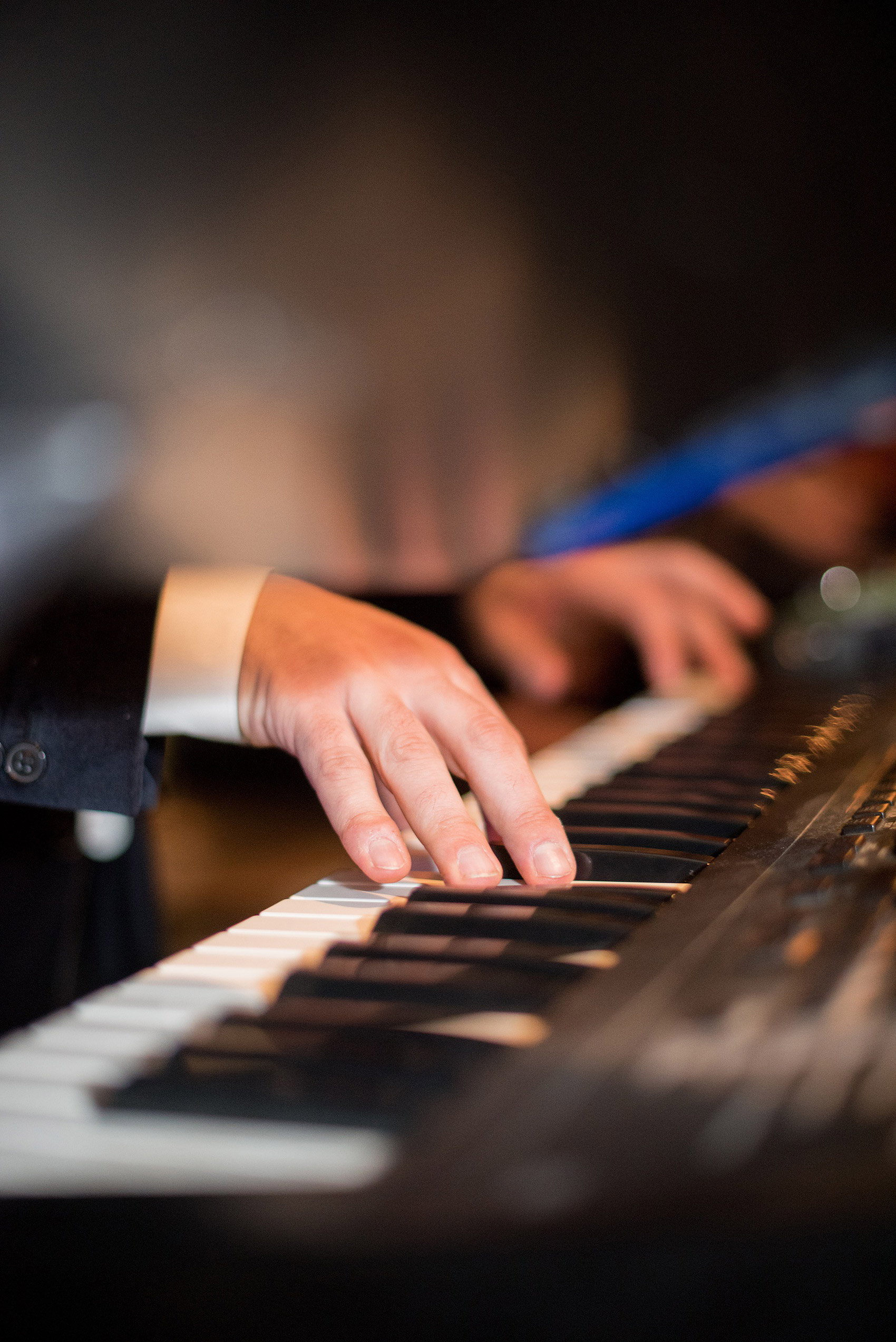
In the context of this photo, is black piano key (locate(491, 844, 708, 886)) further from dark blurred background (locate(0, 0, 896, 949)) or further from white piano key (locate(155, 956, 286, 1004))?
dark blurred background (locate(0, 0, 896, 949))

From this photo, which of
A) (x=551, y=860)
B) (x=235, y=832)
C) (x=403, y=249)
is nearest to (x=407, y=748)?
(x=551, y=860)

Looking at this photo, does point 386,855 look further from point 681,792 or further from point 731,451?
point 731,451

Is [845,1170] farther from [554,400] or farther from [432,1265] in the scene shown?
[554,400]

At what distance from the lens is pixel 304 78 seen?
0.93 metres

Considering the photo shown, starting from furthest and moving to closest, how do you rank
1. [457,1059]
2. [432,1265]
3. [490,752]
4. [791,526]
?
[791,526] → [490,752] → [457,1059] → [432,1265]

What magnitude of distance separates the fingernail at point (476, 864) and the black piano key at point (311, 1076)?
21cm

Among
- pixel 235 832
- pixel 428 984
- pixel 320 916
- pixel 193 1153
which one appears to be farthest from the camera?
pixel 235 832

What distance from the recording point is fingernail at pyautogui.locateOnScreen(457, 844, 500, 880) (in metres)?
0.58

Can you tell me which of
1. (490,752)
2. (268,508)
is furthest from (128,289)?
(490,752)

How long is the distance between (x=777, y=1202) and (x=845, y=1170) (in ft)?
0.07

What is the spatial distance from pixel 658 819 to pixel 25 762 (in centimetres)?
43

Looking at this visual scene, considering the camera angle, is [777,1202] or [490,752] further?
[490,752]

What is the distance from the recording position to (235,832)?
1.64 metres

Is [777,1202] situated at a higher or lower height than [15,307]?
lower
